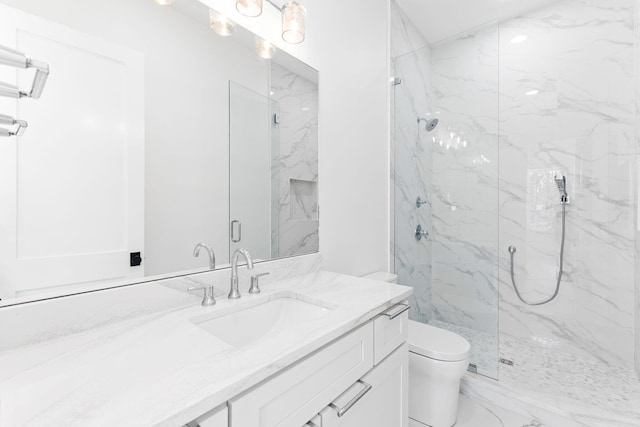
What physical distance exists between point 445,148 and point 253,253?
5.39ft

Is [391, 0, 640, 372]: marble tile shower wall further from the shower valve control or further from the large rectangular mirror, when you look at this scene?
the large rectangular mirror

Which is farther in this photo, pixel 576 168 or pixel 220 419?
pixel 576 168

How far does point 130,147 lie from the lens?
97 centimetres

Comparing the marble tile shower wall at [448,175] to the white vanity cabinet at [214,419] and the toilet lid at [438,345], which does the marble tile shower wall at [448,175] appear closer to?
the toilet lid at [438,345]

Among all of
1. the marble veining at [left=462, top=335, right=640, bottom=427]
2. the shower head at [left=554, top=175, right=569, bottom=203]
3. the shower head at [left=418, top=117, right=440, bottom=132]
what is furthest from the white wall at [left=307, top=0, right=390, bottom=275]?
the shower head at [left=554, top=175, right=569, bottom=203]

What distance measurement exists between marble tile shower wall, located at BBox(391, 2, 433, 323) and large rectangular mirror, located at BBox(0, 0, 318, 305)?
4.02 ft

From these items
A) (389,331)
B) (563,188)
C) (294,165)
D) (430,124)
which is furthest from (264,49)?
(563,188)

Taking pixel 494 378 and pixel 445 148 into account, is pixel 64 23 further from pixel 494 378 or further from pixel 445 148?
pixel 494 378

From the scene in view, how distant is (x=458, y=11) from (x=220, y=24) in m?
2.10

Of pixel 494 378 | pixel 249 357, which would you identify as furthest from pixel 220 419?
pixel 494 378

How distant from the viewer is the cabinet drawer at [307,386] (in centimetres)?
64

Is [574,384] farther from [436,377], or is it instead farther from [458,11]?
[458,11]

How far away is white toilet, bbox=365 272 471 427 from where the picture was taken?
5.05 ft

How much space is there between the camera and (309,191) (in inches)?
64.1
